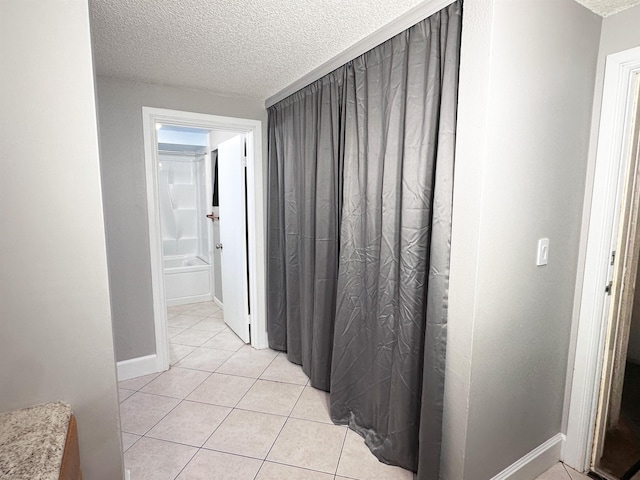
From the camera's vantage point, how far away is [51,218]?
1.12 metres

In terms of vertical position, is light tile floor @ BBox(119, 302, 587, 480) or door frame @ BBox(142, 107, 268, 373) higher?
door frame @ BBox(142, 107, 268, 373)

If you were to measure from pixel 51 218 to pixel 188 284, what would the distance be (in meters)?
3.74

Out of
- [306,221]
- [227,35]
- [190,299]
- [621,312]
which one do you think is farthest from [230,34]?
[190,299]

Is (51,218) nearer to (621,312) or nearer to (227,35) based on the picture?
(227,35)

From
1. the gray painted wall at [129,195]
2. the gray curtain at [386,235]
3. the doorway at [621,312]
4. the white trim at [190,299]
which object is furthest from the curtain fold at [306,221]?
the white trim at [190,299]

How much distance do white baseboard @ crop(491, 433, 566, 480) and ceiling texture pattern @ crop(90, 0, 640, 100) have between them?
216 cm

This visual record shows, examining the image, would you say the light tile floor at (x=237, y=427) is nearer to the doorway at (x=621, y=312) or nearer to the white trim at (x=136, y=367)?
the white trim at (x=136, y=367)

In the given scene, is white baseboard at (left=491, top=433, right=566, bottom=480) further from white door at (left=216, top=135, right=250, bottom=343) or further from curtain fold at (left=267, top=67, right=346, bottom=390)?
white door at (left=216, top=135, right=250, bottom=343)

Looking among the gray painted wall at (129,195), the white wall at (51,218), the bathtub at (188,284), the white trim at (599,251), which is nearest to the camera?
the white wall at (51,218)

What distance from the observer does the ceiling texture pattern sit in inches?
60.7

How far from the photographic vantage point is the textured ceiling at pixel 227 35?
1.55 m

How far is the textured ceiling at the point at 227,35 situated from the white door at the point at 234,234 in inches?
34.0

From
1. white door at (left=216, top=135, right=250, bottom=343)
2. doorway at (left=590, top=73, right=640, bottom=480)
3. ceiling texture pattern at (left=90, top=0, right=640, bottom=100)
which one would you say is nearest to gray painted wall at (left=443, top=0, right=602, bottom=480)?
doorway at (left=590, top=73, right=640, bottom=480)

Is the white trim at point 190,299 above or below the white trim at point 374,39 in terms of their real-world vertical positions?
below
